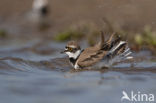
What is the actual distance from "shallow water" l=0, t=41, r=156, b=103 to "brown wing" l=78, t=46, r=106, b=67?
0.69 feet

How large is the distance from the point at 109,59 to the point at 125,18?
572cm

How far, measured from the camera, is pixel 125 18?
14258 mm

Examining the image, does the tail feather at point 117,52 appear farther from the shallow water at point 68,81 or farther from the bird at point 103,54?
the shallow water at point 68,81

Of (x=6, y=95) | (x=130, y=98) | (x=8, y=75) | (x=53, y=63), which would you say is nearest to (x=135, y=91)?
(x=130, y=98)

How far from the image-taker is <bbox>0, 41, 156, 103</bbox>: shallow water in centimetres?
646

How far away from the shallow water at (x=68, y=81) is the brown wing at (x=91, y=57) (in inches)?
8.3

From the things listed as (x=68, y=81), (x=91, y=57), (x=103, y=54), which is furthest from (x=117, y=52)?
(x=68, y=81)

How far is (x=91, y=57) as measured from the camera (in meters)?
8.74

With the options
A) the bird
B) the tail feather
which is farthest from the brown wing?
the tail feather

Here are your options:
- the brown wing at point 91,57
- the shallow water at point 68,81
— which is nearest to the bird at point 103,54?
the brown wing at point 91,57

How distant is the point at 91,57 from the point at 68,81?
137 cm

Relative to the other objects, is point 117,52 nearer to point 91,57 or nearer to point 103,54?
point 103,54

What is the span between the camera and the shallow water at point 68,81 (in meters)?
6.46

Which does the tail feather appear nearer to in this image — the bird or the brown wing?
the bird
